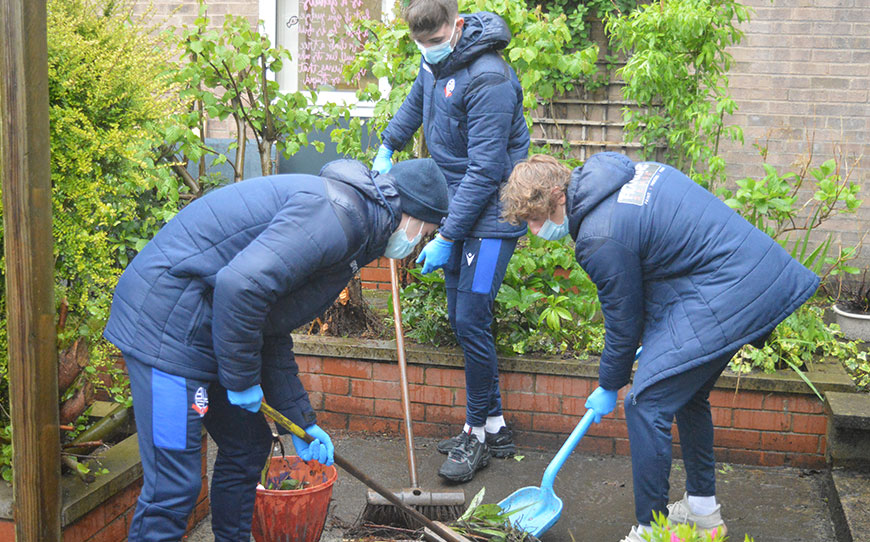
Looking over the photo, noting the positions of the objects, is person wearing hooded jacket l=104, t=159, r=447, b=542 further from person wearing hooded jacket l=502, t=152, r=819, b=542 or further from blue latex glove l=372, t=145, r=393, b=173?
blue latex glove l=372, t=145, r=393, b=173

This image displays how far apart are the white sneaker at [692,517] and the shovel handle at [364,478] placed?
106 cm

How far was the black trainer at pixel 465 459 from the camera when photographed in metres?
4.12

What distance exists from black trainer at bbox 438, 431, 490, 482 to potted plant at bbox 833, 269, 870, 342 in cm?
275

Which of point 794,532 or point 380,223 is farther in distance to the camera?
point 794,532

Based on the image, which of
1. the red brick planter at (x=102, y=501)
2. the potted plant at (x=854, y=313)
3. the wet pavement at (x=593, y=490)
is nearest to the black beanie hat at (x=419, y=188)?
the red brick planter at (x=102, y=501)

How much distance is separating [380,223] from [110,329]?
38.0 inches

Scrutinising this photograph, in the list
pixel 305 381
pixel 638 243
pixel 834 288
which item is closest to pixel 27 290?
pixel 638 243

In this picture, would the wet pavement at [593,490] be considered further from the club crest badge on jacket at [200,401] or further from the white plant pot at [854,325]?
the white plant pot at [854,325]

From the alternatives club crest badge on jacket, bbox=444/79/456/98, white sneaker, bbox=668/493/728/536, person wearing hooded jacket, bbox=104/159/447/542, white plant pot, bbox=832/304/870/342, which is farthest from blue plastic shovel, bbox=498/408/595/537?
white plant pot, bbox=832/304/870/342

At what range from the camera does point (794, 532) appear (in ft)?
12.2

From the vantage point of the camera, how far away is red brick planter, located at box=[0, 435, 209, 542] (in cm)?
279

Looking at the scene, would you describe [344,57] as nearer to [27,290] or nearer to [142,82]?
[142,82]

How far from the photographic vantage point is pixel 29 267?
8.08 ft

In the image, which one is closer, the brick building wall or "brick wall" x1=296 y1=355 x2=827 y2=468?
"brick wall" x1=296 y1=355 x2=827 y2=468
